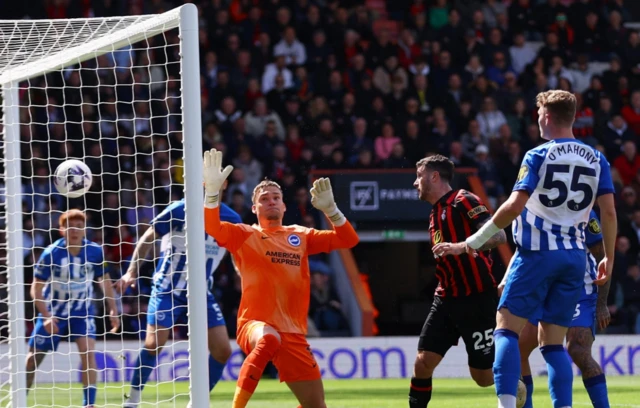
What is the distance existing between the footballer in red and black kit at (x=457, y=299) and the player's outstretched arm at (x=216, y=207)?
4.40ft

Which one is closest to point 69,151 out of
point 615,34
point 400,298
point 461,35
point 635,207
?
point 400,298

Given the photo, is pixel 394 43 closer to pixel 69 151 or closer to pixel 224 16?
pixel 224 16

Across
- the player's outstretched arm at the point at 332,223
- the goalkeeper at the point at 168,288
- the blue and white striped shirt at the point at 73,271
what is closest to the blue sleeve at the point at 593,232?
the player's outstretched arm at the point at 332,223

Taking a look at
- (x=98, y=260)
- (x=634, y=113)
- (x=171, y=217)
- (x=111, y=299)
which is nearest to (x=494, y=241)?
Answer: (x=171, y=217)

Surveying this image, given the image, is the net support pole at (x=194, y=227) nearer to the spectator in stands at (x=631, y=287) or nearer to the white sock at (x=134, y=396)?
the white sock at (x=134, y=396)

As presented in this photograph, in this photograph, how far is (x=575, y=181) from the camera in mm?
6199

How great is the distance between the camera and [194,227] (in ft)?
20.7

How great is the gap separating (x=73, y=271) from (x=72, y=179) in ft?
5.61

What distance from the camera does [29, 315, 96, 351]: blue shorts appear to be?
31.3ft

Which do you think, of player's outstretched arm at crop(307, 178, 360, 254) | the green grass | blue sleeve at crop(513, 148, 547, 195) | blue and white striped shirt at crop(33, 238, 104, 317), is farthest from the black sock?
blue and white striped shirt at crop(33, 238, 104, 317)

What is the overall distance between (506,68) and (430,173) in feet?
38.6

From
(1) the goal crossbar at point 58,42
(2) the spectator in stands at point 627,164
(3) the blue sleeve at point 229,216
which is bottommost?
(3) the blue sleeve at point 229,216

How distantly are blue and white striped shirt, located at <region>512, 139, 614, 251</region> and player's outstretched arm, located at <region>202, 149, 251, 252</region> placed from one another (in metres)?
1.79

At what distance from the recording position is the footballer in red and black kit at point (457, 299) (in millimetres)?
7148
